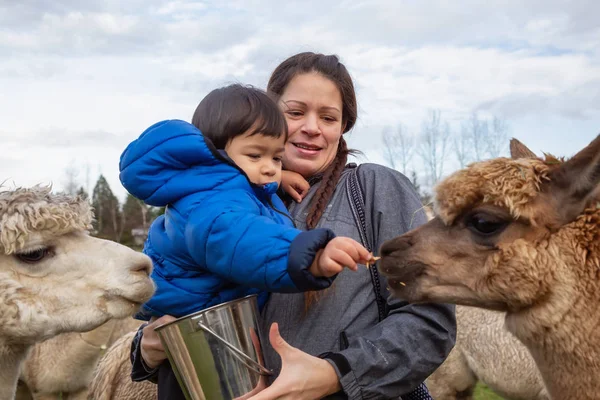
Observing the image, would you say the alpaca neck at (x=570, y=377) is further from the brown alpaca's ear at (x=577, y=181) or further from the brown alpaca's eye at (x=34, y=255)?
the brown alpaca's eye at (x=34, y=255)

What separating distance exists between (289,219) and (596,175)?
3.83 feet

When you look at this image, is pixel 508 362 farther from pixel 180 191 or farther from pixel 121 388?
pixel 180 191

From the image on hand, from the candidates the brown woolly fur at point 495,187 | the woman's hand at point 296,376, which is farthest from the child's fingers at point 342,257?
the brown woolly fur at point 495,187

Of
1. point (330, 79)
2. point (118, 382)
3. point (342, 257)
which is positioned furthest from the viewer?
point (118, 382)

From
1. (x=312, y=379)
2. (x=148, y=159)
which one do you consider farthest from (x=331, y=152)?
(x=312, y=379)

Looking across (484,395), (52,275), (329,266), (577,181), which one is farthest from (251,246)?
(484,395)

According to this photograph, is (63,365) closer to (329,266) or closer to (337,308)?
(337,308)

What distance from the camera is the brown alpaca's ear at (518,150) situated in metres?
2.94

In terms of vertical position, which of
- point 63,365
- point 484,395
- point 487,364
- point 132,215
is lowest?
point 132,215

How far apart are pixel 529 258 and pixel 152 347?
1487mm

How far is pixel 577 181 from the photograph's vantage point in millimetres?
2441

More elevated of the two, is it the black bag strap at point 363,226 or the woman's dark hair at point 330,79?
the woman's dark hair at point 330,79

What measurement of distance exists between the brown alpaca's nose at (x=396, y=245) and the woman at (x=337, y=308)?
44 mm

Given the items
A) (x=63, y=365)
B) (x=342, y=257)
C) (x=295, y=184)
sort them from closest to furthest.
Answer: (x=342, y=257) → (x=295, y=184) → (x=63, y=365)
